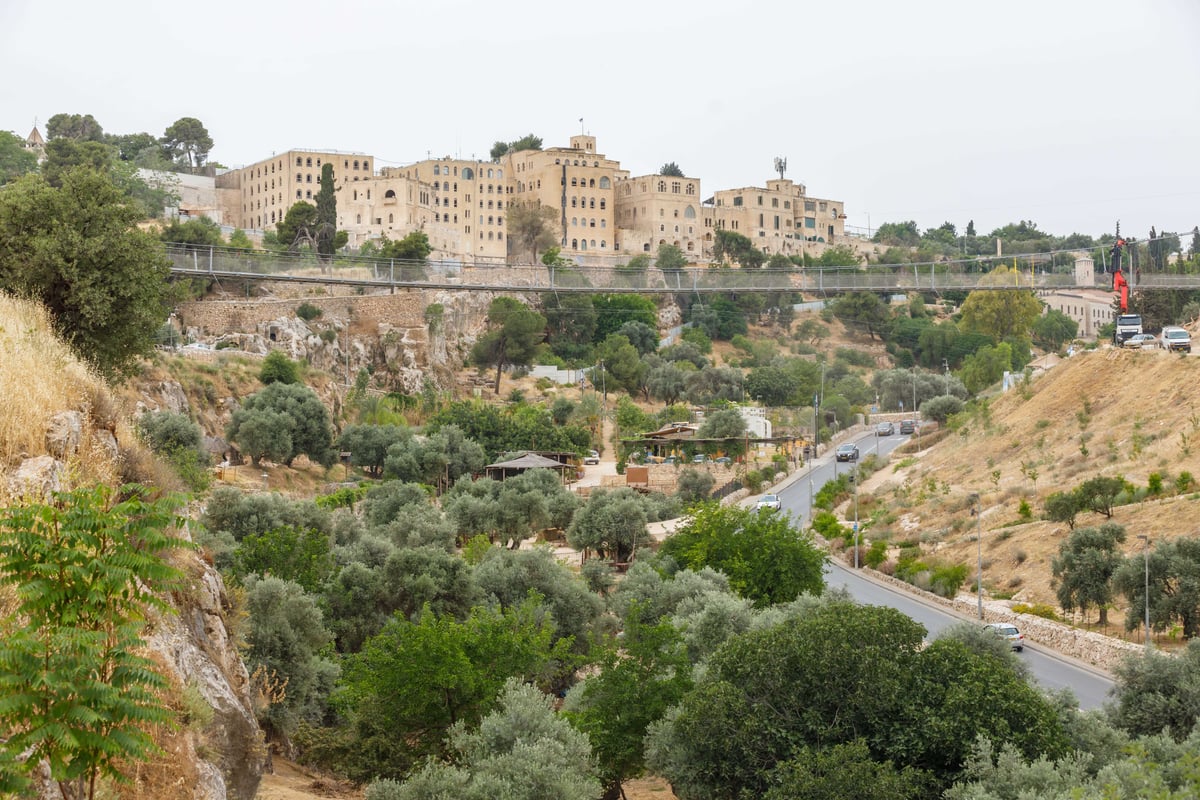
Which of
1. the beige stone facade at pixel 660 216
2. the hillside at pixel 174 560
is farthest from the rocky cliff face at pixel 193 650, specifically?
the beige stone facade at pixel 660 216

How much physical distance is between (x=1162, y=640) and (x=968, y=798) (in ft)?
53.6

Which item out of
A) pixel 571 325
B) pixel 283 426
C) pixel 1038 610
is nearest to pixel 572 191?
pixel 571 325

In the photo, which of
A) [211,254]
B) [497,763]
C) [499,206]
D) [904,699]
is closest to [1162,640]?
[904,699]

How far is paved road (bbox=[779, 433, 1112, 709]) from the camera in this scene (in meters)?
26.0

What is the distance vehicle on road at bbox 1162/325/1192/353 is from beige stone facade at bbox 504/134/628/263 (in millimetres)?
68078

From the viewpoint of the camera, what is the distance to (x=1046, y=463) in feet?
159

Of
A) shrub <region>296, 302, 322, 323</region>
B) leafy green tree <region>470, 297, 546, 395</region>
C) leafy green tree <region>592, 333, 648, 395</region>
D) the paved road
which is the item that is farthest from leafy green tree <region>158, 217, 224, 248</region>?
the paved road

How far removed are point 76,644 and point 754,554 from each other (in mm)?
28066

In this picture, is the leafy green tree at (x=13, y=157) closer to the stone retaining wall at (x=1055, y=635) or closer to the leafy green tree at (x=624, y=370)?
the leafy green tree at (x=624, y=370)

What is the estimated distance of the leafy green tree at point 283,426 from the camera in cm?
5022

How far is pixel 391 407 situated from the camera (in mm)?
66000

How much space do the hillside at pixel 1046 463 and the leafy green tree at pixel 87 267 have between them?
2319 cm

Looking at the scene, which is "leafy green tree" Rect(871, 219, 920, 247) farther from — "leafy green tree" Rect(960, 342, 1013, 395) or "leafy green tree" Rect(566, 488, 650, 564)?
"leafy green tree" Rect(566, 488, 650, 564)

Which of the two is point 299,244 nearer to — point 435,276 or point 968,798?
point 435,276
